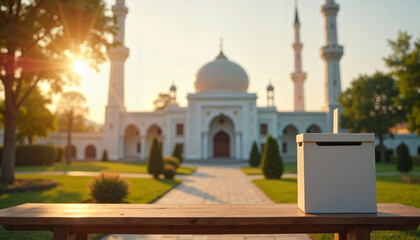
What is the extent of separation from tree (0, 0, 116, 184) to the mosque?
19.8 metres

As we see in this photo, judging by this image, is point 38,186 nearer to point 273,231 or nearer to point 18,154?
point 273,231

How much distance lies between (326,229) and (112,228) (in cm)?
211

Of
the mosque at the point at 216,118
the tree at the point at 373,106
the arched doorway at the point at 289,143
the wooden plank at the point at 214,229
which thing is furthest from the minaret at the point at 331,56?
the wooden plank at the point at 214,229

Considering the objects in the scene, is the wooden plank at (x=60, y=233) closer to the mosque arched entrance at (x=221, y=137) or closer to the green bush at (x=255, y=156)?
the green bush at (x=255, y=156)

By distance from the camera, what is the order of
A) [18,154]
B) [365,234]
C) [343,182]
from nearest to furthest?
[365,234] < [343,182] < [18,154]

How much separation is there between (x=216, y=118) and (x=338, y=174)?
30138mm

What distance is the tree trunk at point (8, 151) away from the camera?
11.0 meters

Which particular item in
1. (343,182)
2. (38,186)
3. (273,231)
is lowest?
(38,186)

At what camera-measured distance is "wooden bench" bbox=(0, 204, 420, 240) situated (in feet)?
9.20

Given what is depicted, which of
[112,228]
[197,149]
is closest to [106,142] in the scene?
[197,149]

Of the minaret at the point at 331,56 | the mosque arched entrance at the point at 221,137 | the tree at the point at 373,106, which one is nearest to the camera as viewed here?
the tree at the point at 373,106

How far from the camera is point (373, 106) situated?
2777cm

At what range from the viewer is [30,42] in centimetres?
1125

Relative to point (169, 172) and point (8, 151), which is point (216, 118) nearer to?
point (169, 172)
